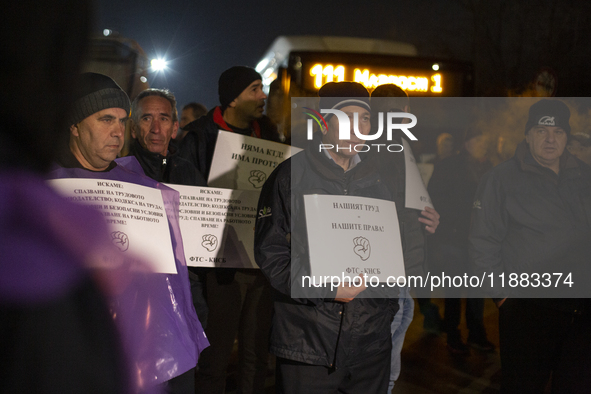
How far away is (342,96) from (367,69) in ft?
11.7

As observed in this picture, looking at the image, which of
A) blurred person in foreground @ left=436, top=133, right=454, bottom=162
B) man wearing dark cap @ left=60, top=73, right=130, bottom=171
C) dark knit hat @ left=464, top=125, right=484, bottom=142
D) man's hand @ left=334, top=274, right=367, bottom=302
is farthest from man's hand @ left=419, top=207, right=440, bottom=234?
dark knit hat @ left=464, top=125, right=484, bottom=142

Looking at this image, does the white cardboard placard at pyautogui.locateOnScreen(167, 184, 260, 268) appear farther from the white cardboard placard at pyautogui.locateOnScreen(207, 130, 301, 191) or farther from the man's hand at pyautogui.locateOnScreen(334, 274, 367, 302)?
the man's hand at pyautogui.locateOnScreen(334, 274, 367, 302)

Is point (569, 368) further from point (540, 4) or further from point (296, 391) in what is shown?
point (540, 4)

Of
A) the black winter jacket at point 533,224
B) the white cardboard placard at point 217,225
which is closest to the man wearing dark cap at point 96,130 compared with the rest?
the white cardboard placard at point 217,225

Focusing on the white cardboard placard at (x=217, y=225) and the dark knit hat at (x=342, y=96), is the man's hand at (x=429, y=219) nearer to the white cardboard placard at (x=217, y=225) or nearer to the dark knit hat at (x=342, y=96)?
the dark knit hat at (x=342, y=96)

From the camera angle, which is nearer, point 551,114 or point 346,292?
point 346,292

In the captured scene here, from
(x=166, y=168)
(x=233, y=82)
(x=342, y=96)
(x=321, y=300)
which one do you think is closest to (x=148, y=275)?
(x=321, y=300)

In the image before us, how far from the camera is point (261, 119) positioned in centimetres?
364

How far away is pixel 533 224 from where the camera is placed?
8.98 ft

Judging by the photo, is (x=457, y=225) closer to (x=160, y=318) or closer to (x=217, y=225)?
(x=217, y=225)

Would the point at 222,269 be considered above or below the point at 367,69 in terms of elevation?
below

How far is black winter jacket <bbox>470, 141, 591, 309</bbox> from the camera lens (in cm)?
266

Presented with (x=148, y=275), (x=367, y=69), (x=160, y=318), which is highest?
(x=367, y=69)

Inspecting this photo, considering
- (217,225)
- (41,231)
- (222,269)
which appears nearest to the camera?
(41,231)
